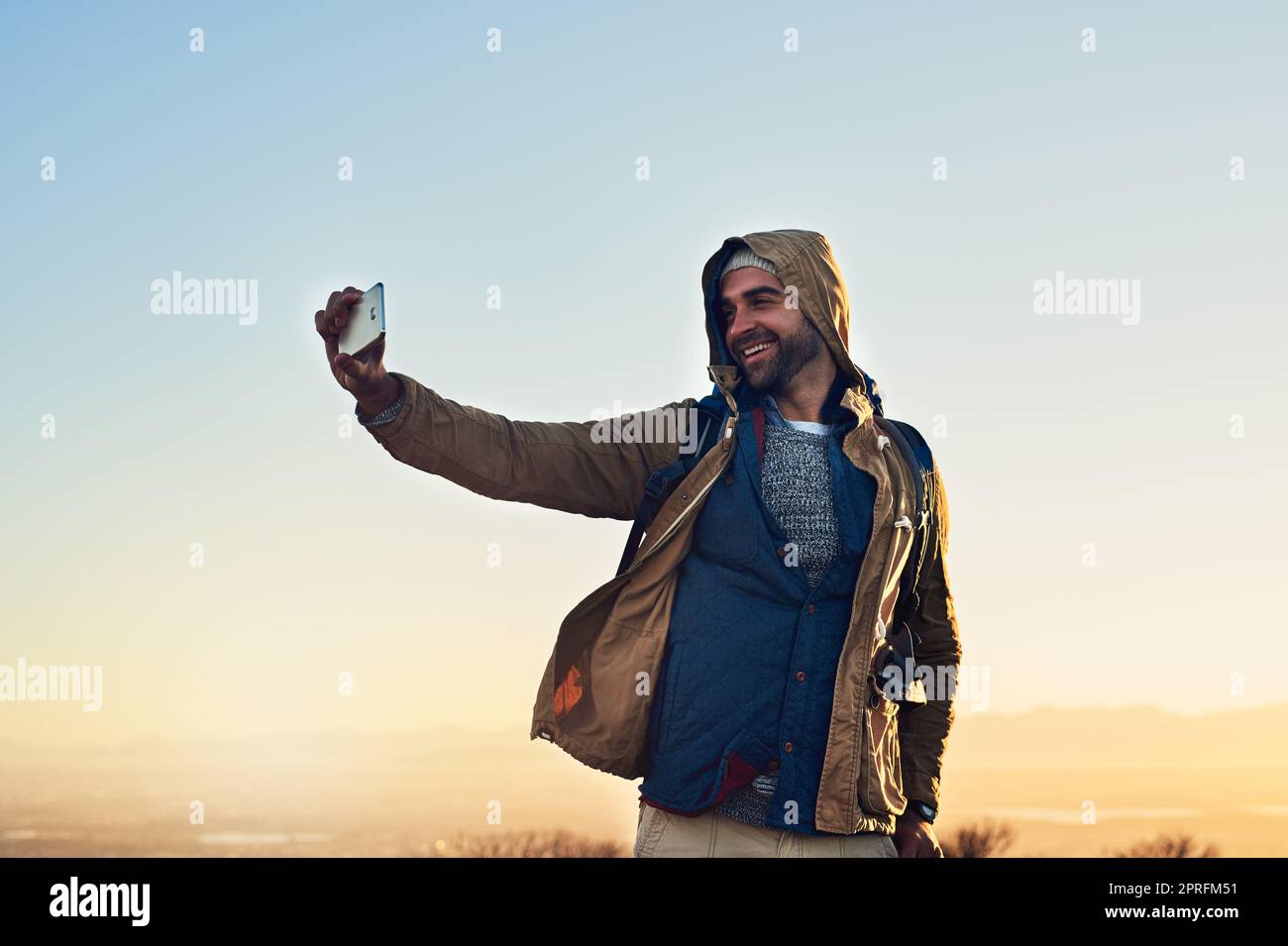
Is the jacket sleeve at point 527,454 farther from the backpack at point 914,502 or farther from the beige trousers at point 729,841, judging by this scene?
the beige trousers at point 729,841

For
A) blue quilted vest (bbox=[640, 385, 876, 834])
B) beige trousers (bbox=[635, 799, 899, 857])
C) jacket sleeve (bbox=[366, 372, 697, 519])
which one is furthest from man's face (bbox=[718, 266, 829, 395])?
beige trousers (bbox=[635, 799, 899, 857])

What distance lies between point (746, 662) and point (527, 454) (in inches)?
45.1

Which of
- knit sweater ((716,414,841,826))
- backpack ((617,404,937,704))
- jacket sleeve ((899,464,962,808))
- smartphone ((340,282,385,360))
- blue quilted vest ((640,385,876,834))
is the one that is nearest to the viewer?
smartphone ((340,282,385,360))

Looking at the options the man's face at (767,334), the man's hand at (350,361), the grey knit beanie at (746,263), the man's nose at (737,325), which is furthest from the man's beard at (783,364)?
the man's hand at (350,361)

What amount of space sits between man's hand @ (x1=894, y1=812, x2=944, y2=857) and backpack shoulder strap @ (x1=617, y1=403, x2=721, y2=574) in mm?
1442

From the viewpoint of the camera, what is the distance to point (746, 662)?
586 cm

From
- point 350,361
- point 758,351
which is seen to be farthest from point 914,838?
point 350,361

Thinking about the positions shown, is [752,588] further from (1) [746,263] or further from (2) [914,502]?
(1) [746,263]

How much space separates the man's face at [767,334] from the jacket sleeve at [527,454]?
11.6 inches

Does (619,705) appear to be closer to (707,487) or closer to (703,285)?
(707,487)

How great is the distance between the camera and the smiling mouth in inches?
250

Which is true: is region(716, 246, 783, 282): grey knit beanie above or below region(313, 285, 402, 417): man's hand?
above

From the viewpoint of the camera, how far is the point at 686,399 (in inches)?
253

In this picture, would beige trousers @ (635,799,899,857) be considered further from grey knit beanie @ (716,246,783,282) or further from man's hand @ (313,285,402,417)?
grey knit beanie @ (716,246,783,282)
